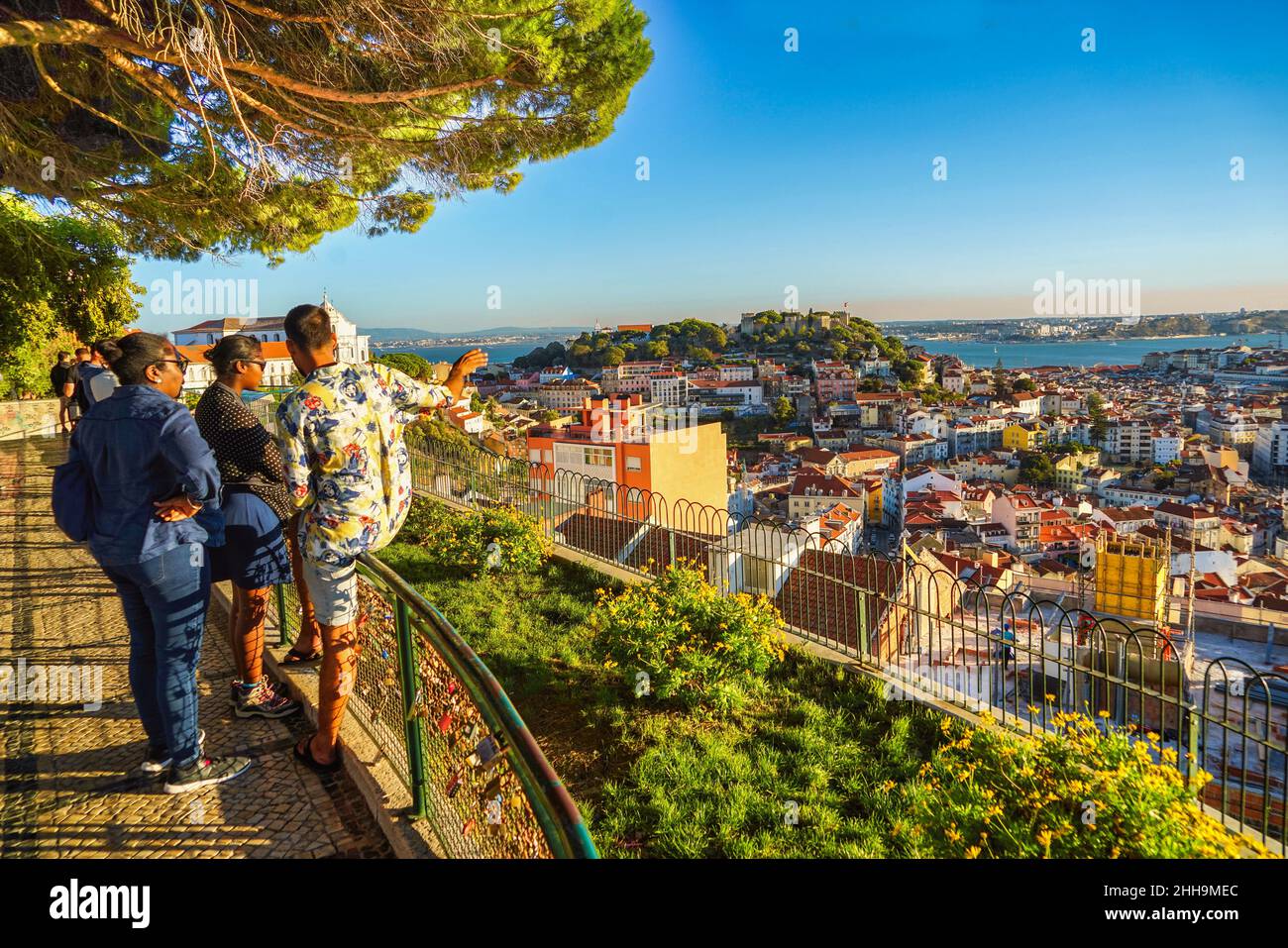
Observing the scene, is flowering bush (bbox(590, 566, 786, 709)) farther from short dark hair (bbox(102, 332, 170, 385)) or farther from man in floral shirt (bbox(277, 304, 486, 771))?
short dark hair (bbox(102, 332, 170, 385))

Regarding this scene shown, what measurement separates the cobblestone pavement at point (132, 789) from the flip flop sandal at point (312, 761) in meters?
0.03

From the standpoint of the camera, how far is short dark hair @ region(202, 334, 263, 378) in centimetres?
330

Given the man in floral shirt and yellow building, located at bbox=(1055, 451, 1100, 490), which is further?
yellow building, located at bbox=(1055, 451, 1100, 490)

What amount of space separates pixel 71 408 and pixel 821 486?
52.3 metres

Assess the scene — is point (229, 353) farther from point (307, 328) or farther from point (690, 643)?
point (690, 643)

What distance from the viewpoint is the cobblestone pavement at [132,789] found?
8.34 feet

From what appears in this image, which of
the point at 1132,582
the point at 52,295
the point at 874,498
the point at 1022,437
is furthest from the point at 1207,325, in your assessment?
the point at 52,295

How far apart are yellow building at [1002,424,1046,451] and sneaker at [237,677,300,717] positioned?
98.2m

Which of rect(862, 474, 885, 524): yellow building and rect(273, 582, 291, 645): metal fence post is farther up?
rect(273, 582, 291, 645): metal fence post

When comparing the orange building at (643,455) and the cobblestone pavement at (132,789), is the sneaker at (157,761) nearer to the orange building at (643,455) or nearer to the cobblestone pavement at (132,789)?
the cobblestone pavement at (132,789)

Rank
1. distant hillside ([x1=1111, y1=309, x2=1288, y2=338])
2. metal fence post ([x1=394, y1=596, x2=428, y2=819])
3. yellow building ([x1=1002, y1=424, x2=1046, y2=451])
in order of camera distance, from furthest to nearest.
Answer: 1. distant hillside ([x1=1111, y1=309, x2=1288, y2=338])
2. yellow building ([x1=1002, y1=424, x2=1046, y2=451])
3. metal fence post ([x1=394, y1=596, x2=428, y2=819])

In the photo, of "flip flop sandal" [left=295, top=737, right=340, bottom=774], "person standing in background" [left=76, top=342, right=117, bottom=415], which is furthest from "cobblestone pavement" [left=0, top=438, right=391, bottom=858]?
"person standing in background" [left=76, top=342, right=117, bottom=415]

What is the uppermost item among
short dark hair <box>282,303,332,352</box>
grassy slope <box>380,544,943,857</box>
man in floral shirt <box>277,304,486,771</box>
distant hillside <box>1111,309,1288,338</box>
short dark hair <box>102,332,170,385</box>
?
distant hillside <box>1111,309,1288,338</box>

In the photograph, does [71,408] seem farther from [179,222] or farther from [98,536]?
[98,536]
